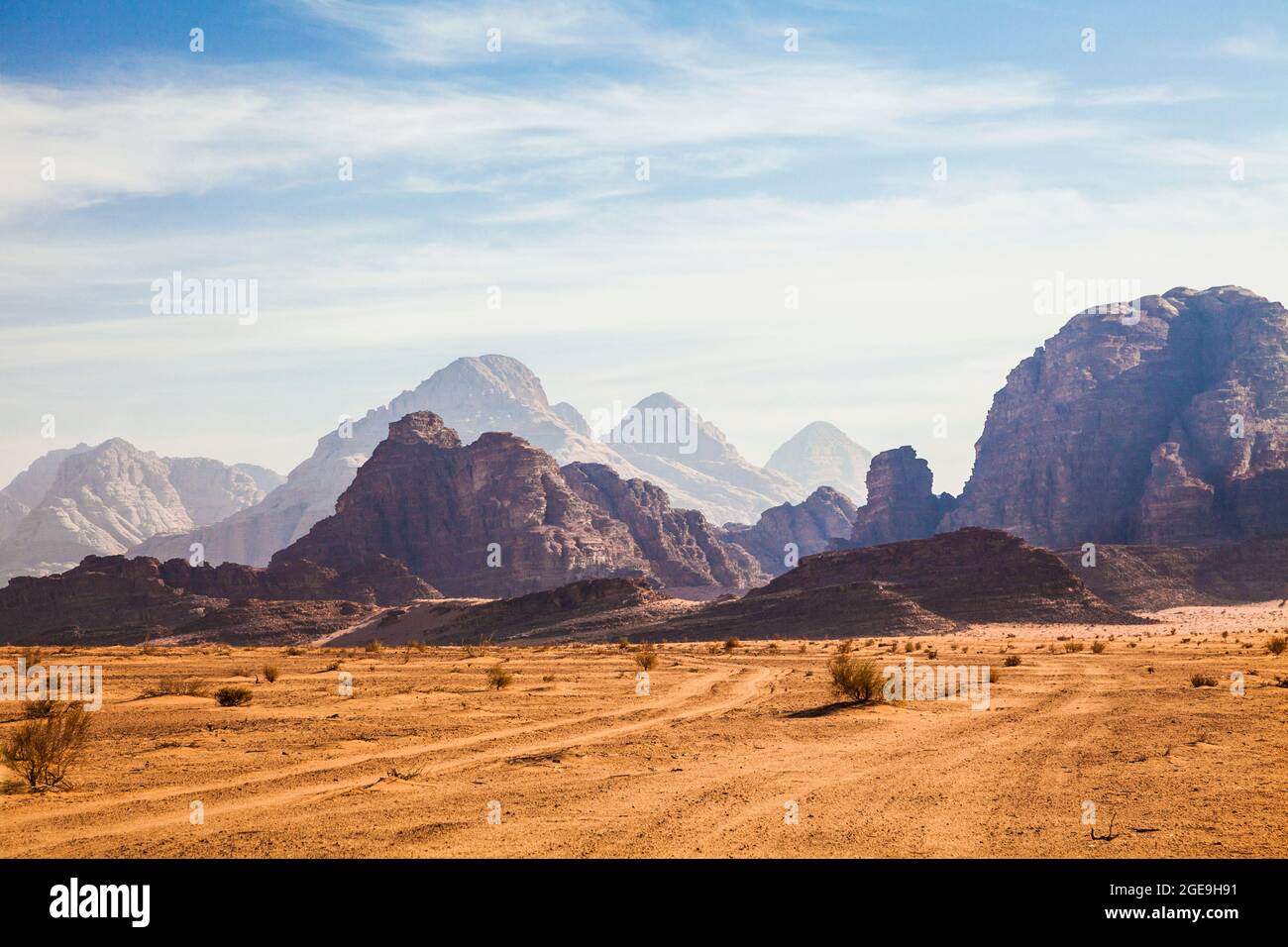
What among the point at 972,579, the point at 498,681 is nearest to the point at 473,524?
the point at 972,579

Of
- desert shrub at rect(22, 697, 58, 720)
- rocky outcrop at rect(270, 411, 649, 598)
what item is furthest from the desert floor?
rocky outcrop at rect(270, 411, 649, 598)

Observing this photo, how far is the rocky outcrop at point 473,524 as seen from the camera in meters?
158

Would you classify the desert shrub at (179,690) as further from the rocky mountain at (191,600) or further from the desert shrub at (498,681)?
the rocky mountain at (191,600)

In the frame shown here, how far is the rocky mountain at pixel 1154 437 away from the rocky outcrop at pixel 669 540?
1587 inches

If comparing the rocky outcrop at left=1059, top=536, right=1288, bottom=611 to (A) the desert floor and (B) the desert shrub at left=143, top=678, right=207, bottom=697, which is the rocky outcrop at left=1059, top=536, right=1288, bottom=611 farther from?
(B) the desert shrub at left=143, top=678, right=207, bottom=697

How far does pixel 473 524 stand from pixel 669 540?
3619 cm

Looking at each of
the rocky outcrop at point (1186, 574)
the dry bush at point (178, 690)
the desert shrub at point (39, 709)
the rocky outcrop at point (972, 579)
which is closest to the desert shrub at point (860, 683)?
the dry bush at point (178, 690)

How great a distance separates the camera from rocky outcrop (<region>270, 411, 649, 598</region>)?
158500 mm

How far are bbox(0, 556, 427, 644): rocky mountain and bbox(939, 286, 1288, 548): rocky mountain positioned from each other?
9946cm

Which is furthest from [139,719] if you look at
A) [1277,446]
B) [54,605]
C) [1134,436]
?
[1134,436]
